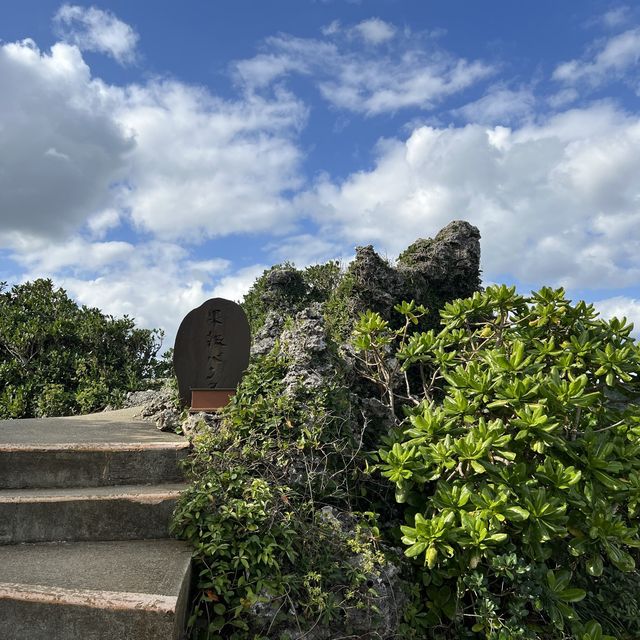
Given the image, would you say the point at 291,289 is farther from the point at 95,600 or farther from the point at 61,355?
the point at 95,600

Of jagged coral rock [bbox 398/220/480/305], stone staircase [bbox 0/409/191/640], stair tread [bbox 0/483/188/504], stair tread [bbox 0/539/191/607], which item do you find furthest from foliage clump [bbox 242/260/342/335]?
stair tread [bbox 0/539/191/607]

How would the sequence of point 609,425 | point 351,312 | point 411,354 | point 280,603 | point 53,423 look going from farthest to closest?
point 351,312, point 53,423, point 411,354, point 609,425, point 280,603

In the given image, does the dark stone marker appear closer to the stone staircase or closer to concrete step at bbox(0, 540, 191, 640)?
the stone staircase

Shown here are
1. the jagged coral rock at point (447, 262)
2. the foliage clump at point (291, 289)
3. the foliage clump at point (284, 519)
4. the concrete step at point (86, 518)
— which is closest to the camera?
the foliage clump at point (284, 519)

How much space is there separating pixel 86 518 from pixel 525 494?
2856 mm

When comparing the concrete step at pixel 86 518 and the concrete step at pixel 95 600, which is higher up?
the concrete step at pixel 86 518

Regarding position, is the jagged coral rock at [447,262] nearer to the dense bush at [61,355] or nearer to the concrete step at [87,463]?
the dense bush at [61,355]

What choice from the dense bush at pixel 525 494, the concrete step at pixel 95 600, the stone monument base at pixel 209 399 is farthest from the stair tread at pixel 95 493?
the dense bush at pixel 525 494

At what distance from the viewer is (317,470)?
3.54 metres

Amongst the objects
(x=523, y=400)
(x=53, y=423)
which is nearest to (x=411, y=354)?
(x=523, y=400)

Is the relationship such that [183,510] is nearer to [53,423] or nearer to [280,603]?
[280,603]

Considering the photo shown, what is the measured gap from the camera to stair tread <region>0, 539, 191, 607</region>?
2602 millimetres

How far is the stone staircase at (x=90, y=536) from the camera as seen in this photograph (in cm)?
256

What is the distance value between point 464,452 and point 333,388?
116cm
